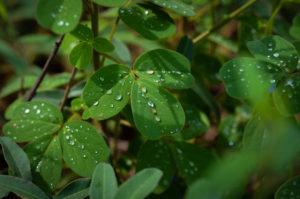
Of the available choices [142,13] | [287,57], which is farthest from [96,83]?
[287,57]

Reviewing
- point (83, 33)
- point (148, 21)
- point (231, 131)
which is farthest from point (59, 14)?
point (231, 131)

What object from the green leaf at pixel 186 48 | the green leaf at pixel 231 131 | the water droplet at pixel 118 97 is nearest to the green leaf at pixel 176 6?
the green leaf at pixel 186 48

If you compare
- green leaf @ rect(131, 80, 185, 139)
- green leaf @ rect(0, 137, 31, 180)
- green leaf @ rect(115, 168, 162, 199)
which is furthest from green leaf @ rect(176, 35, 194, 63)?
green leaf @ rect(0, 137, 31, 180)

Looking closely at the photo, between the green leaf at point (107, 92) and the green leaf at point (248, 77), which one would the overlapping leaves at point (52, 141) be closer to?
the green leaf at point (107, 92)

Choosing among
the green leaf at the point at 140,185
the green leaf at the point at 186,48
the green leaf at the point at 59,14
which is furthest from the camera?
the green leaf at the point at 186,48

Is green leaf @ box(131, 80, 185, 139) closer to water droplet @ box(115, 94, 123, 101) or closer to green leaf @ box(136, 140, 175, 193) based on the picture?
water droplet @ box(115, 94, 123, 101)

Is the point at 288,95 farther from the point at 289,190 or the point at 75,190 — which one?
the point at 75,190
